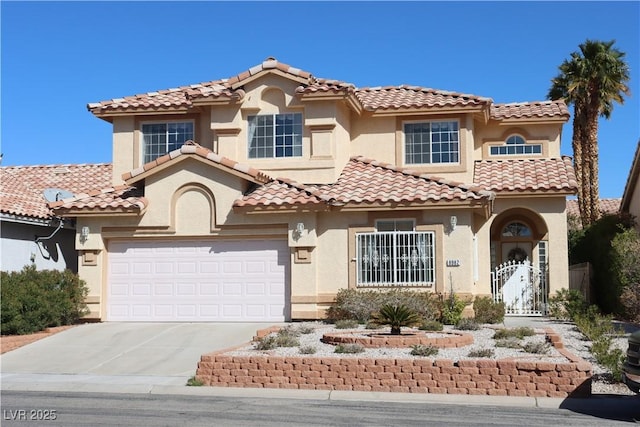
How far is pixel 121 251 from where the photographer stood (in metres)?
24.0

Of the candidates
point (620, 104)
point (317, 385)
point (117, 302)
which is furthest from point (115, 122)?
point (620, 104)

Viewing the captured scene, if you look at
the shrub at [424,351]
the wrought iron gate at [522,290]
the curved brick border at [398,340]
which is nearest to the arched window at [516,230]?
the wrought iron gate at [522,290]

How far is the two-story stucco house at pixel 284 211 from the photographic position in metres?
23.1

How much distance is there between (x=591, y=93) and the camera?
39.2 metres

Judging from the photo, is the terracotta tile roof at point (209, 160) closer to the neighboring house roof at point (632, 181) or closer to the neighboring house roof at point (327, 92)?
the neighboring house roof at point (327, 92)

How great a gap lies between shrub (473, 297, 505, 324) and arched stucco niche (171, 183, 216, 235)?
754 centimetres

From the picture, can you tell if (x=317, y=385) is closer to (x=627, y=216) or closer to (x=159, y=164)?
(x=159, y=164)

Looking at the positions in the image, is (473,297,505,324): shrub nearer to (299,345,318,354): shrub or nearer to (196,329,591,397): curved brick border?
(196,329,591,397): curved brick border

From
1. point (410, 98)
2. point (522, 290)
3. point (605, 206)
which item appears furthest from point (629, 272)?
point (605, 206)

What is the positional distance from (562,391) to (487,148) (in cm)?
1545

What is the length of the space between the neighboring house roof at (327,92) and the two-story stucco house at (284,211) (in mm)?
65

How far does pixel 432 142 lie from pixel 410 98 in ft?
5.44

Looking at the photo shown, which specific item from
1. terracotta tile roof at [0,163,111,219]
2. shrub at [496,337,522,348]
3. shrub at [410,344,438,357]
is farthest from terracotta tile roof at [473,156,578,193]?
terracotta tile roof at [0,163,111,219]

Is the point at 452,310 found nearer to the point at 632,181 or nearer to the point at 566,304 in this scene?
the point at 566,304
